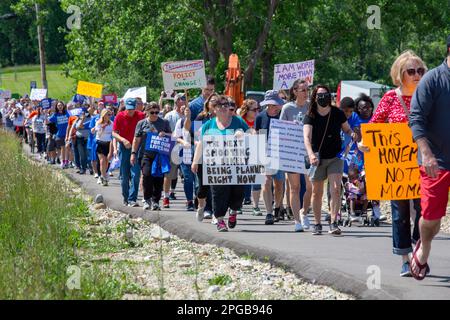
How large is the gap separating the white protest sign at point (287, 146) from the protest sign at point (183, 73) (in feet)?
17.0

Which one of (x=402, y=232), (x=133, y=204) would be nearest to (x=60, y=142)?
(x=133, y=204)

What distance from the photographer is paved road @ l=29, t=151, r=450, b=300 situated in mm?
9039

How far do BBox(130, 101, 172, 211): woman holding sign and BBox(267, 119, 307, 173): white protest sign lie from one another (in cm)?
287

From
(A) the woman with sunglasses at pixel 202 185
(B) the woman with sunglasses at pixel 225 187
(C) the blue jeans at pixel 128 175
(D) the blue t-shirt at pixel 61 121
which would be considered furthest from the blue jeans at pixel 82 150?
(B) the woman with sunglasses at pixel 225 187

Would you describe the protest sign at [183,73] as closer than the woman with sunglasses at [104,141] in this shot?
Yes

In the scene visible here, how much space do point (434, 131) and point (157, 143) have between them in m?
9.09

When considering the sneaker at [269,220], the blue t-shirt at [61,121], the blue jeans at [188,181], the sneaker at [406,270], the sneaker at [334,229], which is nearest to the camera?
the sneaker at [406,270]

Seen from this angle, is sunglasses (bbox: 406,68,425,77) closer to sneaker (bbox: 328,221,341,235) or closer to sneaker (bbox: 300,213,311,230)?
sneaker (bbox: 328,221,341,235)

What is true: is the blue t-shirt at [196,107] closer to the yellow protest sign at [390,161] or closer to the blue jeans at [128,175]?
the blue jeans at [128,175]

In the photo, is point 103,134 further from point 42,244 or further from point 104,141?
point 42,244

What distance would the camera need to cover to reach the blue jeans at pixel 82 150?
27672mm

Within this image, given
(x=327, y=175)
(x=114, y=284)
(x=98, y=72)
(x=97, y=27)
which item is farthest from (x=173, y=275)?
(x=98, y=72)

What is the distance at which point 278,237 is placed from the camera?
43.4 ft
